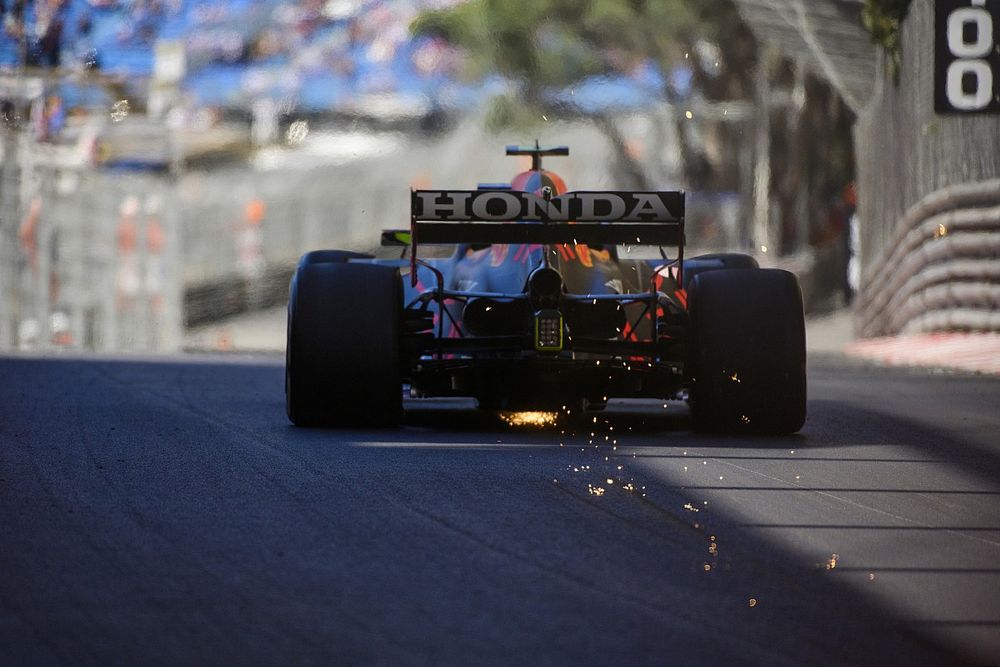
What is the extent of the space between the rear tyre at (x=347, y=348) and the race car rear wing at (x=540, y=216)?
41 cm

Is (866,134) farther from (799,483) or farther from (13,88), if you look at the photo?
(799,483)

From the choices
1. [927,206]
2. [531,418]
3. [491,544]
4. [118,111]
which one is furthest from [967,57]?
[118,111]

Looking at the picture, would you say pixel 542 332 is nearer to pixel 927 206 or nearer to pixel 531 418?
pixel 531 418

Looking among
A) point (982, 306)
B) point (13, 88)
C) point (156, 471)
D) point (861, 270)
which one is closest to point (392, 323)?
point (156, 471)

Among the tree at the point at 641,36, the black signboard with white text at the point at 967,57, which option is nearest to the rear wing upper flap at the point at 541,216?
the black signboard with white text at the point at 967,57

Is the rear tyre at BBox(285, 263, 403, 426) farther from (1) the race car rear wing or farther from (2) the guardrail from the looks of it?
(2) the guardrail

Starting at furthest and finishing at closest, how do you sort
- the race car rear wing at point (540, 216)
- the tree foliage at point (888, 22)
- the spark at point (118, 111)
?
1. the spark at point (118, 111)
2. the tree foliage at point (888, 22)
3. the race car rear wing at point (540, 216)

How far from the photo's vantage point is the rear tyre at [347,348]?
973 centimetres

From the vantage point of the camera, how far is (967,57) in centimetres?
1880

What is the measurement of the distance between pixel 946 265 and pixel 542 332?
466 inches

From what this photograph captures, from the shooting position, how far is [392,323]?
32.0 ft

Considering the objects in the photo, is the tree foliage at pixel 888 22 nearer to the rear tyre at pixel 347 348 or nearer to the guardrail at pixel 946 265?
the guardrail at pixel 946 265

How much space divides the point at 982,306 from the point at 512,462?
1167 centimetres

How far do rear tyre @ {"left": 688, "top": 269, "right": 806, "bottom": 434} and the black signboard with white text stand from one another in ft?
30.8
